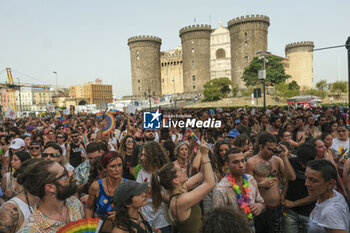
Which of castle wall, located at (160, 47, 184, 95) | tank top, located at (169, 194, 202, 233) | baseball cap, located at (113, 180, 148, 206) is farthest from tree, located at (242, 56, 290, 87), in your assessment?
baseball cap, located at (113, 180, 148, 206)

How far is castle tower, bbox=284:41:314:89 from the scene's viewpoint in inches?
2589

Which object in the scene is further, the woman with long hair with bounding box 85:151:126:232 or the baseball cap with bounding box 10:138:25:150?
the baseball cap with bounding box 10:138:25:150

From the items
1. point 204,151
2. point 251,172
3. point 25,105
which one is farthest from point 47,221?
point 25,105

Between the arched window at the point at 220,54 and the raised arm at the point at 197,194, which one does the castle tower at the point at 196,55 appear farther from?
the raised arm at the point at 197,194

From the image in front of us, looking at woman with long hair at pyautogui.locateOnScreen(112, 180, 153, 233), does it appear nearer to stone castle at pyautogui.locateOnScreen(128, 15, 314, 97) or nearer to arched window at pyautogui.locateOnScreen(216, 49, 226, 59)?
stone castle at pyautogui.locateOnScreen(128, 15, 314, 97)

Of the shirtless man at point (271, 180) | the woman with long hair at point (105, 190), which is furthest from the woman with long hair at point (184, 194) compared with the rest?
the shirtless man at point (271, 180)

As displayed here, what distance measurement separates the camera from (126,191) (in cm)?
212

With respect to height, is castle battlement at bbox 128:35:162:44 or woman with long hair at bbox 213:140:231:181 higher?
castle battlement at bbox 128:35:162:44

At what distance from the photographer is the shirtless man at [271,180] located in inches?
127

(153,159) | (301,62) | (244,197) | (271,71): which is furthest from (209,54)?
(244,197)

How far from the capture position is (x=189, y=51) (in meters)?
59.8

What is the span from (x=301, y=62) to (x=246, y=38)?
68.5 ft

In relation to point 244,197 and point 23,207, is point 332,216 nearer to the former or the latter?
point 244,197

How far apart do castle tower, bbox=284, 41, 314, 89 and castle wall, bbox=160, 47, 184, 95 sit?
89.9ft
